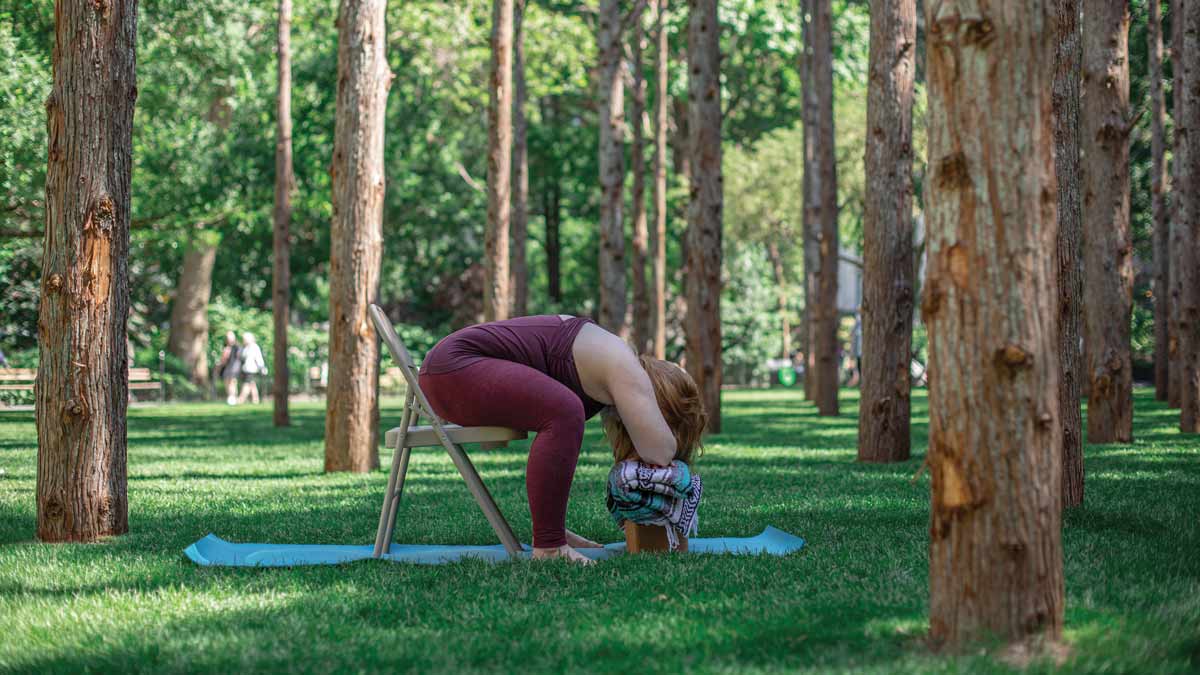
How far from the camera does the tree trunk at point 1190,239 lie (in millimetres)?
12180

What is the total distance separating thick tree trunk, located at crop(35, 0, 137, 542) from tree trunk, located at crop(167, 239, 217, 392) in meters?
26.6

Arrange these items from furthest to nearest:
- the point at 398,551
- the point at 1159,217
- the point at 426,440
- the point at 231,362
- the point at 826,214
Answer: the point at 231,362, the point at 1159,217, the point at 826,214, the point at 398,551, the point at 426,440

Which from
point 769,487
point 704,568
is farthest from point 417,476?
point 704,568

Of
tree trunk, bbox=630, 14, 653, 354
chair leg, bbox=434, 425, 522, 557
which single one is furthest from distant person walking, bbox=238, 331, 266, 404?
chair leg, bbox=434, 425, 522, 557

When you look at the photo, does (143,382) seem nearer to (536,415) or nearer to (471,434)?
(471,434)

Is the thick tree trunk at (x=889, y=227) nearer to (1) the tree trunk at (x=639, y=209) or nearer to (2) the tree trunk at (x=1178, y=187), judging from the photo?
(2) the tree trunk at (x=1178, y=187)

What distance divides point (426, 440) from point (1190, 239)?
30.9 feet

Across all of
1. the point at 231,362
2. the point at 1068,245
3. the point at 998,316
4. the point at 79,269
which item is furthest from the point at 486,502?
the point at 231,362

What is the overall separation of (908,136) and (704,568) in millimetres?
6092

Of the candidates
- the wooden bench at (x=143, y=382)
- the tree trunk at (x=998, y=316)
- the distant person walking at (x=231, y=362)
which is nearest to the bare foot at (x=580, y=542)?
the tree trunk at (x=998, y=316)

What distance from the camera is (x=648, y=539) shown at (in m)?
5.75

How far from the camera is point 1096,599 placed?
14.1 feet

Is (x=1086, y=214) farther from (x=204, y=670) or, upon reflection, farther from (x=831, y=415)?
(x=204, y=670)

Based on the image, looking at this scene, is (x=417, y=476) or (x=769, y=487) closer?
(x=769, y=487)
